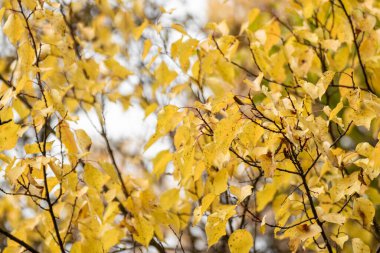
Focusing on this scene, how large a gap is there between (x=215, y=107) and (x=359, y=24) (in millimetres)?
594

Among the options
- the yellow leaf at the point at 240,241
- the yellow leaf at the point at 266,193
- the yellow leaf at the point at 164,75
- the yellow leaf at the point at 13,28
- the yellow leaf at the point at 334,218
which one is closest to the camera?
the yellow leaf at the point at 334,218

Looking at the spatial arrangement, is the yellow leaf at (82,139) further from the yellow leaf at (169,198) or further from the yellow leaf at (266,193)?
the yellow leaf at (266,193)

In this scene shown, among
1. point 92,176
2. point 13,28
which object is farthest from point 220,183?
point 13,28

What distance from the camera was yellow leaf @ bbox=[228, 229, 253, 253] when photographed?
1232 mm

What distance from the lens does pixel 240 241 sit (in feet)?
4.06

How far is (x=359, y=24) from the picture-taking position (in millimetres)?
1526

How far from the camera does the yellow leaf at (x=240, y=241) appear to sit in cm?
123

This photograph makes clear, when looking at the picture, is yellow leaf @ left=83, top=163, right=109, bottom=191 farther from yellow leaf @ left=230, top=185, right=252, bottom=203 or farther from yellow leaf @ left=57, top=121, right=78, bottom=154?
yellow leaf @ left=230, top=185, right=252, bottom=203

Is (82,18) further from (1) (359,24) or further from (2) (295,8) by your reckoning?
(1) (359,24)

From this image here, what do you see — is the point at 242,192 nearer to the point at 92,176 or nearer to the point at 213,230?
the point at 213,230

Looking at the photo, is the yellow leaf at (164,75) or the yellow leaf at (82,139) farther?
the yellow leaf at (164,75)

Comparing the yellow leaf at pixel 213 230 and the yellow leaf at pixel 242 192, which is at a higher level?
the yellow leaf at pixel 242 192

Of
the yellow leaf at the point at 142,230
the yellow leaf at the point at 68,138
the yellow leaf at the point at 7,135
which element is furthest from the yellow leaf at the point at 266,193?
the yellow leaf at the point at 7,135

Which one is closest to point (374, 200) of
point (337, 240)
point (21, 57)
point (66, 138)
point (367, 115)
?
point (337, 240)
